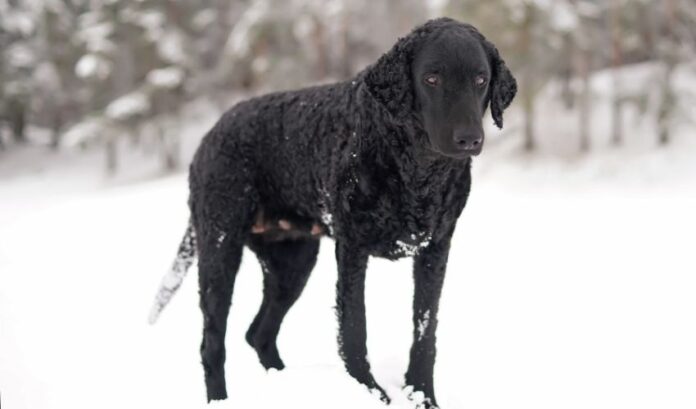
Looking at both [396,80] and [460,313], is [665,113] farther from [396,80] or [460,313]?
[396,80]

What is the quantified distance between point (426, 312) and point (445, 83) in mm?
1271

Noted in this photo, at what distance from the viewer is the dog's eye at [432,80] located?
297 centimetres

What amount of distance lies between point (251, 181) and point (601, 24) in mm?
17267

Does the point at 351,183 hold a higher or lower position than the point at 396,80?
lower

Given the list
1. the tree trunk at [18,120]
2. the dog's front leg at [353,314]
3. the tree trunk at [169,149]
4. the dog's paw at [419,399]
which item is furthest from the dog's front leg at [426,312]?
the tree trunk at [18,120]

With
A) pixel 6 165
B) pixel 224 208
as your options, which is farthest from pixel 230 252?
pixel 6 165

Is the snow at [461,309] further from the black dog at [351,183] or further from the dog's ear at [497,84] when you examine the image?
the dog's ear at [497,84]

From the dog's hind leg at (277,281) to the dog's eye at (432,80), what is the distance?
172 centimetres

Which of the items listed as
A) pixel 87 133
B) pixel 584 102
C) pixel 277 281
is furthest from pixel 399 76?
pixel 87 133

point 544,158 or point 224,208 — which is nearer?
point 224,208

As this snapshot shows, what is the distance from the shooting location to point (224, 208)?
3.93m

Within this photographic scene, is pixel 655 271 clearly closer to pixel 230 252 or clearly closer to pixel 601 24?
pixel 230 252

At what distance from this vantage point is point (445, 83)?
2959mm

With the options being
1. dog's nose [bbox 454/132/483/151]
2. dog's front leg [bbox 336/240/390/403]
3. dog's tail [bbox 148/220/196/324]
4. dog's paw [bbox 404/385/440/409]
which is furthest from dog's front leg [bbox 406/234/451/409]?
dog's tail [bbox 148/220/196/324]
